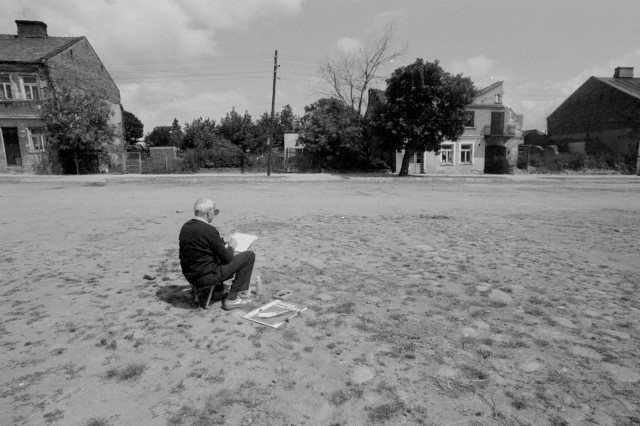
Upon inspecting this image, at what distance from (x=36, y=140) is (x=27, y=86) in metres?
4.04

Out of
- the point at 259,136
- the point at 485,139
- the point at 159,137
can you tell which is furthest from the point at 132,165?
the point at 159,137

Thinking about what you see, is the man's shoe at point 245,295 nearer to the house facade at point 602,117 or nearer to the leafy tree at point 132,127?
the house facade at point 602,117

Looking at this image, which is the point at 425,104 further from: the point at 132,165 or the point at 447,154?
the point at 132,165

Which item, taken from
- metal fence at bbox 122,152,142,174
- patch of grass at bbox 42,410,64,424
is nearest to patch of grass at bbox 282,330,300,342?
patch of grass at bbox 42,410,64,424

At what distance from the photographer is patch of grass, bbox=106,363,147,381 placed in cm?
287

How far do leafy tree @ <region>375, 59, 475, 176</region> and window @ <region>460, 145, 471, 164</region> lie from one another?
9025 mm

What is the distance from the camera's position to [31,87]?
93.5ft

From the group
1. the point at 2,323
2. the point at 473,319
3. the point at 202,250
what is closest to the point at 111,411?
the point at 202,250

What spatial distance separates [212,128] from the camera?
194 feet

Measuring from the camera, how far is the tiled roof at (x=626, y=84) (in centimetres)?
3703

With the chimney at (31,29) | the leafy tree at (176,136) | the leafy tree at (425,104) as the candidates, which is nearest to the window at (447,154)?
the leafy tree at (425,104)

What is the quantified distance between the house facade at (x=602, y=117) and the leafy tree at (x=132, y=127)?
67600 mm

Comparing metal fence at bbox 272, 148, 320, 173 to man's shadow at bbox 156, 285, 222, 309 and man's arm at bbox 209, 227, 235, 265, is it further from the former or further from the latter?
man's arm at bbox 209, 227, 235, 265

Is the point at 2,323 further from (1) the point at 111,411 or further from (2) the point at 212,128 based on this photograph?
(2) the point at 212,128
